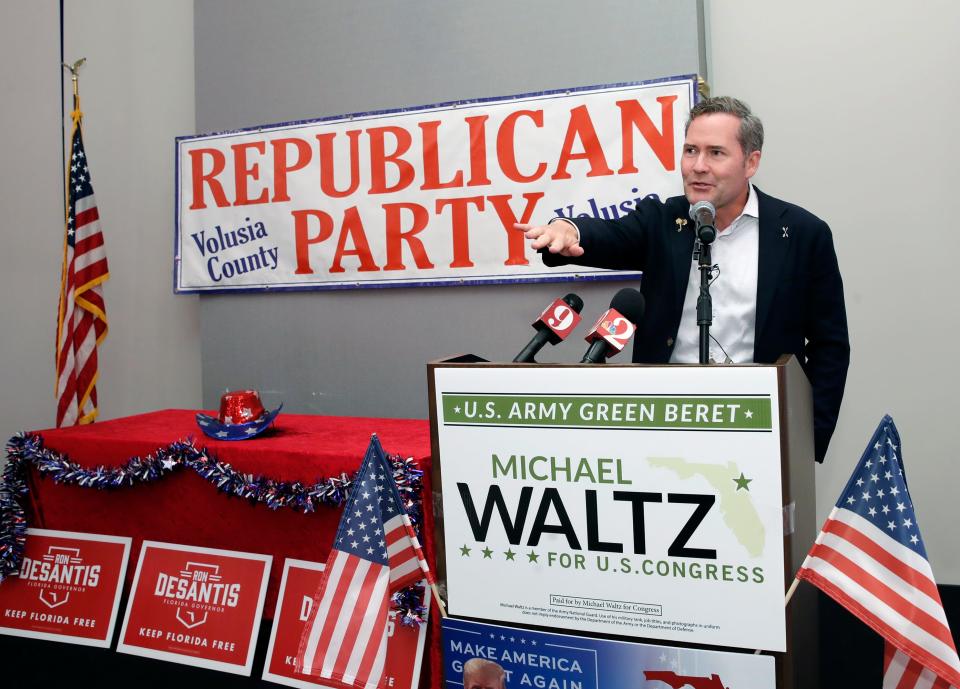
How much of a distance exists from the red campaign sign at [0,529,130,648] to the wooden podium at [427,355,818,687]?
5.63ft

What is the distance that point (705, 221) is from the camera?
1469mm

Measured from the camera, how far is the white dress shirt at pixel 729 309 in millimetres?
1781

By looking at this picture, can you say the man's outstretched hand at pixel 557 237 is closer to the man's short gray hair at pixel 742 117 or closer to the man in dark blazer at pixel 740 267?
the man in dark blazer at pixel 740 267

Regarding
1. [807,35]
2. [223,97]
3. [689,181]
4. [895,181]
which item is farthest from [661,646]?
[223,97]

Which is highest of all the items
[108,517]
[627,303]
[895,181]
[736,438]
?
[895,181]

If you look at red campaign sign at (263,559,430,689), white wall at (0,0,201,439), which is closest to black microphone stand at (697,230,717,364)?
red campaign sign at (263,559,430,689)

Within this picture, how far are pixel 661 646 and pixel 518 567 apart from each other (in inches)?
9.7

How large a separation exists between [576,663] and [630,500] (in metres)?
0.28

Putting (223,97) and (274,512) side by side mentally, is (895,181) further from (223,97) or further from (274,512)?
(223,97)

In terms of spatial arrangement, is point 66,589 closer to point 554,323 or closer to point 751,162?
point 554,323

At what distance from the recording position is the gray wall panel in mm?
3018

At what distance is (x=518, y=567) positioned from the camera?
132 cm

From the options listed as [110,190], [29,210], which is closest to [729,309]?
[110,190]

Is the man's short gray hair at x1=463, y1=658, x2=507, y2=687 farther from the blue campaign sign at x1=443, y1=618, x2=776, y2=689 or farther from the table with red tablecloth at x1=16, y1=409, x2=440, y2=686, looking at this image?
the table with red tablecloth at x1=16, y1=409, x2=440, y2=686
